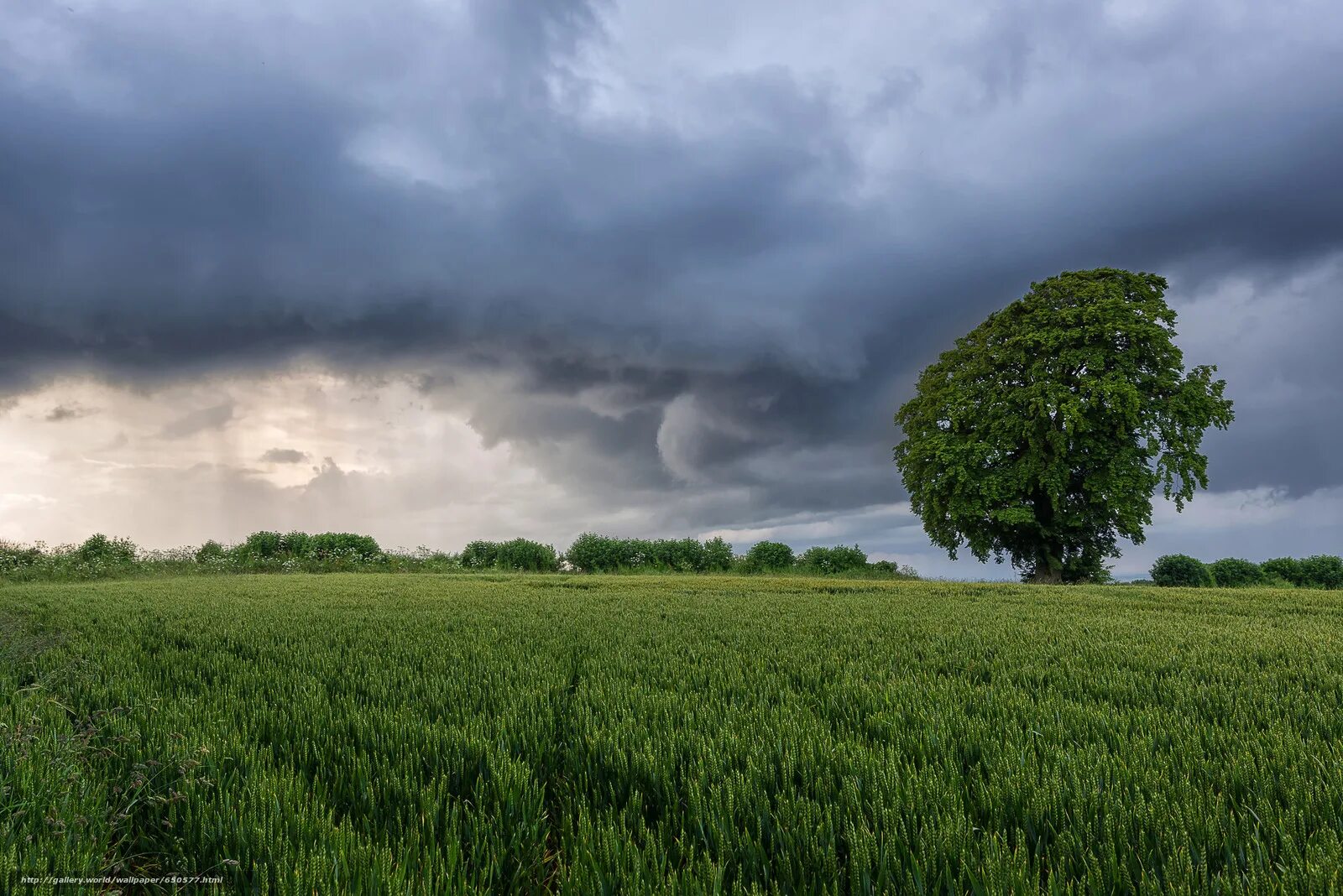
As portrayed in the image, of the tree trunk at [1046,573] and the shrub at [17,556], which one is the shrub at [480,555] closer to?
the shrub at [17,556]

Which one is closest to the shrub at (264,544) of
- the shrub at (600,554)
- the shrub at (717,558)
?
the shrub at (600,554)

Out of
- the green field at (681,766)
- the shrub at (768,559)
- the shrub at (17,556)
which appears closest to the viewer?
the green field at (681,766)

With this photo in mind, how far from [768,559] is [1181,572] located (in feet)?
61.9

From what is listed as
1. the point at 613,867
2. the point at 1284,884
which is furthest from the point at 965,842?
the point at 613,867

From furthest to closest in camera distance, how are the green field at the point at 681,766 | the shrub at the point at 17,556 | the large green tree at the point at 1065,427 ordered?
the shrub at the point at 17,556 → the large green tree at the point at 1065,427 → the green field at the point at 681,766

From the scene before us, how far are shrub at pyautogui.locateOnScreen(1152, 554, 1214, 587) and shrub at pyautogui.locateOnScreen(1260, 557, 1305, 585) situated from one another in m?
3.79

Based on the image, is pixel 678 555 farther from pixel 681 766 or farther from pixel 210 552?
pixel 681 766

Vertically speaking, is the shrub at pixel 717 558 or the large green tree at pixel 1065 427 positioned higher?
the large green tree at pixel 1065 427

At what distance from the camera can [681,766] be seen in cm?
285

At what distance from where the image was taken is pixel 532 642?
21.9ft

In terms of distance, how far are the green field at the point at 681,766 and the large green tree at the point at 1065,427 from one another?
18.4 m

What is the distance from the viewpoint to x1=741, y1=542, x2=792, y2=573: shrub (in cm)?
3227

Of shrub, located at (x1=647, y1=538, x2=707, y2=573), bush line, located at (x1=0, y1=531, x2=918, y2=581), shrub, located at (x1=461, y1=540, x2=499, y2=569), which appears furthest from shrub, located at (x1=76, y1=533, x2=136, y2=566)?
shrub, located at (x1=647, y1=538, x2=707, y2=573)

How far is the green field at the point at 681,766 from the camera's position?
2.08 metres
